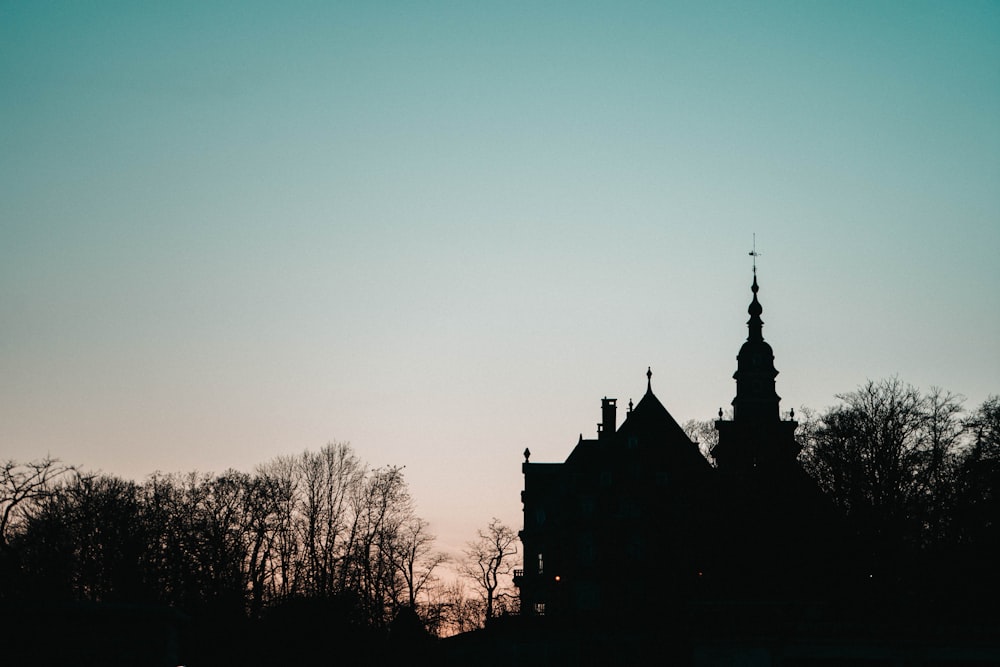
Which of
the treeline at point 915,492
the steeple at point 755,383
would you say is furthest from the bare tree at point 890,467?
the steeple at point 755,383

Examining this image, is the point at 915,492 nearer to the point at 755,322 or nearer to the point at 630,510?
the point at 630,510

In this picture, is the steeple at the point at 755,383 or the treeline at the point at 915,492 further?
→ the steeple at the point at 755,383

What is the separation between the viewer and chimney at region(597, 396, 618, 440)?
83.0 meters

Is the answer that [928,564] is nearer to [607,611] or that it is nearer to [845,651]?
[845,651]

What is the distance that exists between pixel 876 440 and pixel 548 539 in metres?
24.1

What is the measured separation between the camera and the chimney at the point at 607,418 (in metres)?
83.0

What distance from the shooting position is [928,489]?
66250mm

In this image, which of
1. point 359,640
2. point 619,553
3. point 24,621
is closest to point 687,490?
point 619,553

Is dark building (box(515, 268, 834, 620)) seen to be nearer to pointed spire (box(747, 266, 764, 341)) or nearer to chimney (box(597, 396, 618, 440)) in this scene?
chimney (box(597, 396, 618, 440))

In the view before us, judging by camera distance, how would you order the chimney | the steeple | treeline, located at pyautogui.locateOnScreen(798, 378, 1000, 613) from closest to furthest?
treeline, located at pyautogui.locateOnScreen(798, 378, 1000, 613), the chimney, the steeple

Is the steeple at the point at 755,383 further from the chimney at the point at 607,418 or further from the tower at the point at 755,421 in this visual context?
the chimney at the point at 607,418

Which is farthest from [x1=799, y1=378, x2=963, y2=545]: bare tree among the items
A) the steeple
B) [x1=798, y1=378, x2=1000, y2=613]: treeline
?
the steeple

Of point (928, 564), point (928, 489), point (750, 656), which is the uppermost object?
point (928, 489)

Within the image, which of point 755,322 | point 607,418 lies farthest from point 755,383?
point 607,418
